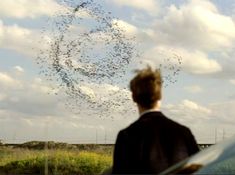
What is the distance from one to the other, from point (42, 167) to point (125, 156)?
70.7ft

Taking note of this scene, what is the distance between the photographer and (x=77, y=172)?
2444 cm

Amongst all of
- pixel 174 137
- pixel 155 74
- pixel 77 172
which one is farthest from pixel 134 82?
pixel 77 172

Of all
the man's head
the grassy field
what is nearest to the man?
the man's head

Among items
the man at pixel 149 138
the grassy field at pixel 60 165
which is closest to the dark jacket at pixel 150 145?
the man at pixel 149 138

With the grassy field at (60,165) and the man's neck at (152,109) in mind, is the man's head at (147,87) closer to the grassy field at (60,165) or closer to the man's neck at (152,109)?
the man's neck at (152,109)

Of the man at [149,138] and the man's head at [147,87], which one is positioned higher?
the man's head at [147,87]

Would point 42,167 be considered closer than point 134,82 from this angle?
No

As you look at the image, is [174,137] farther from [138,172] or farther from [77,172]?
[77,172]

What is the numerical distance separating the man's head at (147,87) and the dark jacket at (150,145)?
0.30 ft

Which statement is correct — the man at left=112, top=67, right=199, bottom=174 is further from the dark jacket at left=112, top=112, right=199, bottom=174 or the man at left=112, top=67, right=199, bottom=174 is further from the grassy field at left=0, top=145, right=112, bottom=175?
the grassy field at left=0, top=145, right=112, bottom=175

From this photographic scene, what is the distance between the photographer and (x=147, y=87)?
4.23 metres

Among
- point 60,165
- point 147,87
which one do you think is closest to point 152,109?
point 147,87

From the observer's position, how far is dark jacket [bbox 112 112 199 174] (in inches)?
158

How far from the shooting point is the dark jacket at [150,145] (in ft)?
13.2
